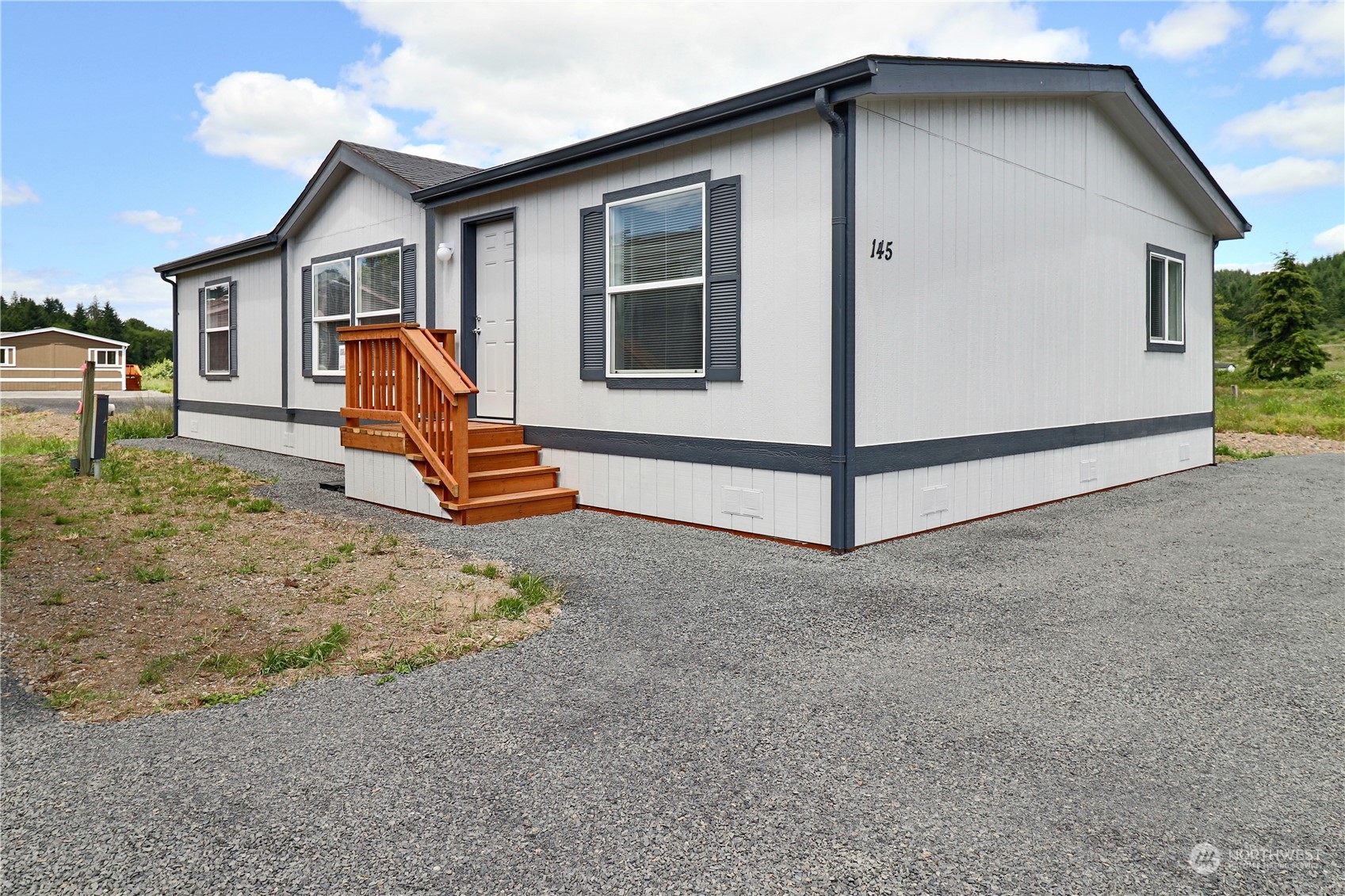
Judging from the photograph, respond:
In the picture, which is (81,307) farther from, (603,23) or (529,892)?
(529,892)

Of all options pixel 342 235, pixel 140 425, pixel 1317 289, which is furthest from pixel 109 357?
pixel 1317 289

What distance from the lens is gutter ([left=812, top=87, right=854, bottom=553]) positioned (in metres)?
5.51

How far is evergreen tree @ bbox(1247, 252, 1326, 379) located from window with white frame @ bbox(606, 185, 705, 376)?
35918 millimetres

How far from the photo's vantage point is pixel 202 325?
1342cm

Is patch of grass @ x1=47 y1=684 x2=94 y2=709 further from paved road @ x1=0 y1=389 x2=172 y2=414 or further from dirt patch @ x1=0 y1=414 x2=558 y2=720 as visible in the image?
paved road @ x1=0 y1=389 x2=172 y2=414

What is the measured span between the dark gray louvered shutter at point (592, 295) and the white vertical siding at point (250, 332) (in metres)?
6.14

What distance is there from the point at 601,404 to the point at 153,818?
5.16 metres

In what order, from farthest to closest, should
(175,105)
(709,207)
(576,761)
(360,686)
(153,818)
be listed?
(175,105) < (709,207) < (360,686) < (576,761) < (153,818)

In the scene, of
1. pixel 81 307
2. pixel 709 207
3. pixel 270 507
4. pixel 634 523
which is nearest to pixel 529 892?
pixel 634 523

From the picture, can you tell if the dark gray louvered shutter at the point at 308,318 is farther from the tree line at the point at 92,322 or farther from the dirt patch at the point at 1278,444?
the tree line at the point at 92,322

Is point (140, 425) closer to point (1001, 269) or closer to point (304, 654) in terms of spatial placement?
point (304, 654)

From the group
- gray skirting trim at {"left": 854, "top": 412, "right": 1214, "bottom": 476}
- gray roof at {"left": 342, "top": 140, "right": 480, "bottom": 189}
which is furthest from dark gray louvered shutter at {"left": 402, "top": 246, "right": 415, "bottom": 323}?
gray skirting trim at {"left": 854, "top": 412, "right": 1214, "bottom": 476}

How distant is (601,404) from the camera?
7.20 metres

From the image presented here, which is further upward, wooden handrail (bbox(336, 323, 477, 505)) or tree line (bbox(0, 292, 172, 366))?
tree line (bbox(0, 292, 172, 366))
